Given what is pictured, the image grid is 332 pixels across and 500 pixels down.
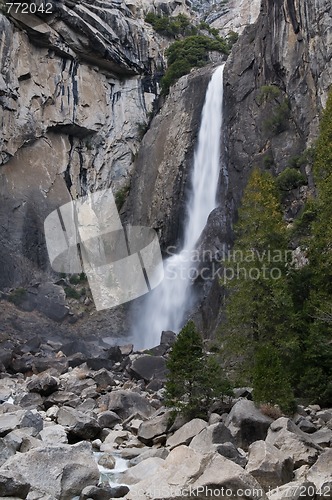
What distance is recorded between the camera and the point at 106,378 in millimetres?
22062

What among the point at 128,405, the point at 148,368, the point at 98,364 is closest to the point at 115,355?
the point at 98,364

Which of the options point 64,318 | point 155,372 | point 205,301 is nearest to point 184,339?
point 155,372

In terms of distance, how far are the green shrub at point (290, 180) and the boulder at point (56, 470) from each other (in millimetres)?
24629

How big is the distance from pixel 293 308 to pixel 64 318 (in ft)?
87.5

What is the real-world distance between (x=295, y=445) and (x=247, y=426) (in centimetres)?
201

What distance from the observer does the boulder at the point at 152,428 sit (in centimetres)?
1398

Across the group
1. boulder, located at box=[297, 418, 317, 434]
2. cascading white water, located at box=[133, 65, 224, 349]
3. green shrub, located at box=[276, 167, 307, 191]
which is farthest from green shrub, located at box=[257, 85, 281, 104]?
boulder, located at box=[297, 418, 317, 434]

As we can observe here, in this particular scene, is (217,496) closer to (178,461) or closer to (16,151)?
(178,461)

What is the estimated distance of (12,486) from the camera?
8273 millimetres

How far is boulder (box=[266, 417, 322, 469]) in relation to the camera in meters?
9.89

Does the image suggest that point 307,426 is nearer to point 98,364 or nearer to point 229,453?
point 229,453

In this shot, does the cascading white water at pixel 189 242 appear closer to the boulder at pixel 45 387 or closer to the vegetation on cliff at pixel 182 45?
the vegetation on cliff at pixel 182 45

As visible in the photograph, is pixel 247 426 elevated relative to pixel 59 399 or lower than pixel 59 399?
elevated

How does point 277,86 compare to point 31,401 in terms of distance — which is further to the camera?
point 277,86
